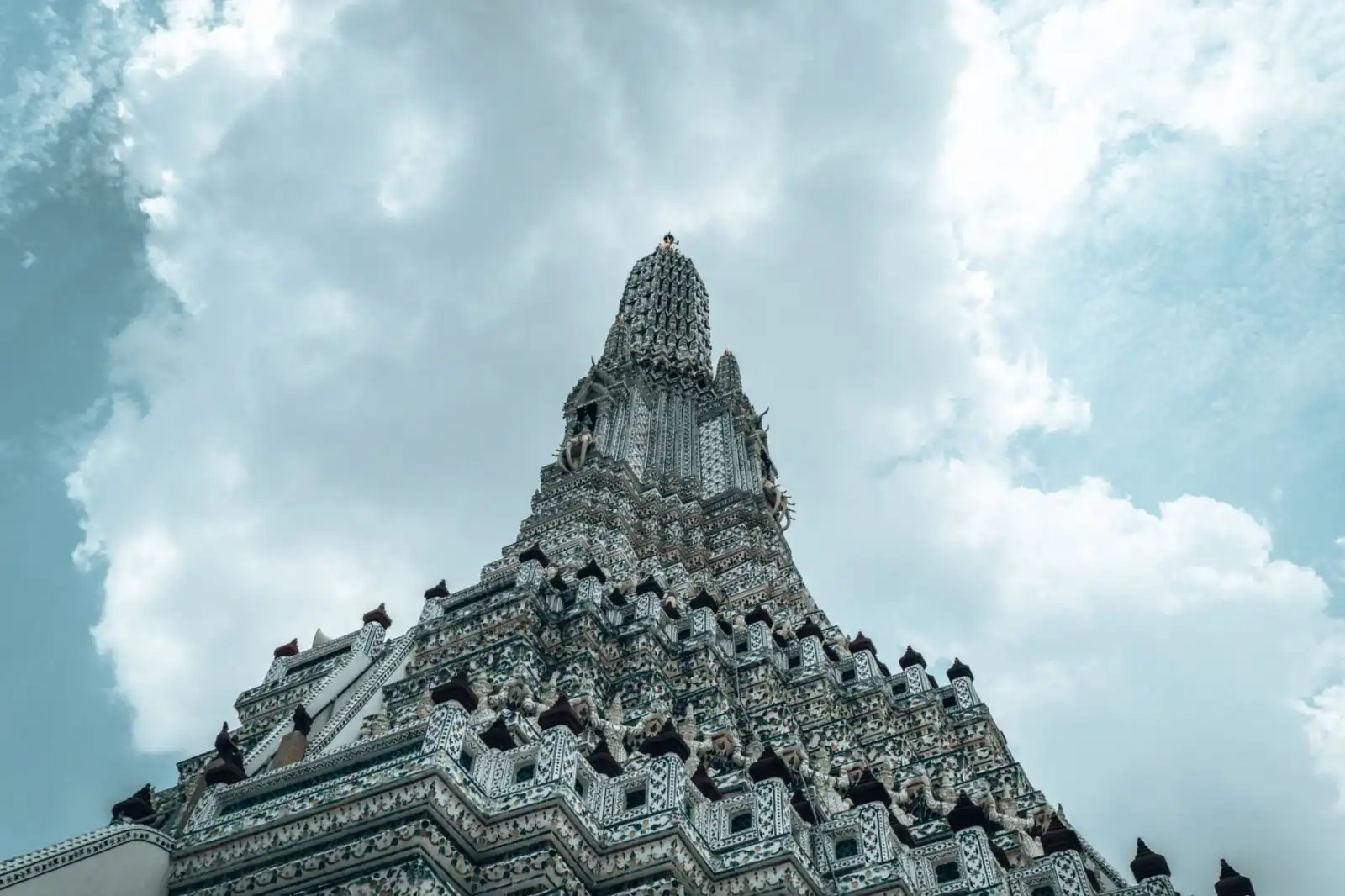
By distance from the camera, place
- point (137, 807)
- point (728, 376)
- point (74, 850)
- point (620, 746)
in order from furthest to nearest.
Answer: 1. point (728, 376)
2. point (620, 746)
3. point (137, 807)
4. point (74, 850)

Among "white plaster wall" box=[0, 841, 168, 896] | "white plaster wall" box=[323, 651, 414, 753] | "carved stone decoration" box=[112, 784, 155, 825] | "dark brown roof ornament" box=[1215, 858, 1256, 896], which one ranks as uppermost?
"white plaster wall" box=[323, 651, 414, 753]

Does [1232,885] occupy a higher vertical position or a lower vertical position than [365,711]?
lower

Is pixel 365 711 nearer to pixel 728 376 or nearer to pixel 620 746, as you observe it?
pixel 620 746

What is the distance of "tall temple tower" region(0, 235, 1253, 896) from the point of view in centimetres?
1027

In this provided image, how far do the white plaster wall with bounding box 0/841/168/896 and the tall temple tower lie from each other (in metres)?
0.02

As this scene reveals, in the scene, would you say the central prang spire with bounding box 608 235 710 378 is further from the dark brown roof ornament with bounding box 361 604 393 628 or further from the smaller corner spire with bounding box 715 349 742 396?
the dark brown roof ornament with bounding box 361 604 393 628

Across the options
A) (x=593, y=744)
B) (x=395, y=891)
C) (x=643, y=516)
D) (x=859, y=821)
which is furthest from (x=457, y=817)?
A: (x=643, y=516)

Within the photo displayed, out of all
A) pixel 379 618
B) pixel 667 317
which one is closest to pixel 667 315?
pixel 667 317

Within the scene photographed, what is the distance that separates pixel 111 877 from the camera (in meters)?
10.6

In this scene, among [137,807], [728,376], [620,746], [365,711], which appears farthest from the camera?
[728,376]

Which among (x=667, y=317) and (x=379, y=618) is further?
(x=667, y=317)

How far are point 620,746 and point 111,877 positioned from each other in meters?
6.71

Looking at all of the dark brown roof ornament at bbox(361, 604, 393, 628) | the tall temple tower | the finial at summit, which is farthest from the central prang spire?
the dark brown roof ornament at bbox(361, 604, 393, 628)

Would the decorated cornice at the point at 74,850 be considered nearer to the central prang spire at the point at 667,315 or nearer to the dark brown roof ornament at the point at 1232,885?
the dark brown roof ornament at the point at 1232,885
